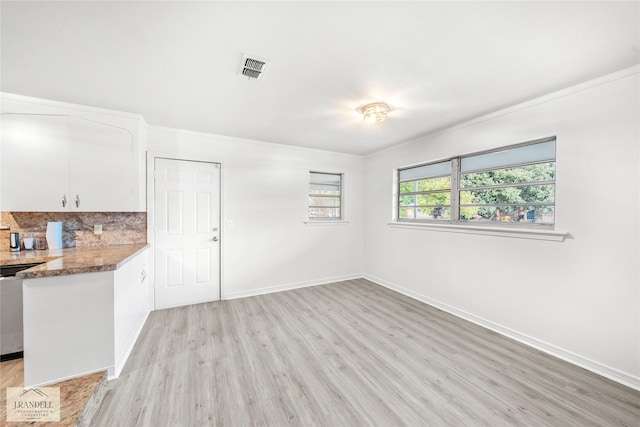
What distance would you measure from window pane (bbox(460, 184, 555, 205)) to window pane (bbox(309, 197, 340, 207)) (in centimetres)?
220

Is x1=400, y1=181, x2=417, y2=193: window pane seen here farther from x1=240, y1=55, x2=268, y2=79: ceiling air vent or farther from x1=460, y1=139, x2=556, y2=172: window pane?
x1=240, y1=55, x2=268, y2=79: ceiling air vent

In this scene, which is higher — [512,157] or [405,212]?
[512,157]

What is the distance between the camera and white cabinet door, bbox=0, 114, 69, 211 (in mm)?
2395

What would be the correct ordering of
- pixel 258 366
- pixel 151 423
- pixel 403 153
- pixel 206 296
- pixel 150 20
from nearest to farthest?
pixel 150 20
pixel 151 423
pixel 258 366
pixel 206 296
pixel 403 153

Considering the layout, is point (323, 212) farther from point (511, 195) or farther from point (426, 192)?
point (511, 195)

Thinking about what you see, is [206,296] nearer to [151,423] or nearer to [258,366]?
[258,366]

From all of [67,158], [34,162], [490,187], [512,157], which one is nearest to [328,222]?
[490,187]

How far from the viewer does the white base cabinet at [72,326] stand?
5.83 ft

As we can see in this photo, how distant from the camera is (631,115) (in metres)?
1.97

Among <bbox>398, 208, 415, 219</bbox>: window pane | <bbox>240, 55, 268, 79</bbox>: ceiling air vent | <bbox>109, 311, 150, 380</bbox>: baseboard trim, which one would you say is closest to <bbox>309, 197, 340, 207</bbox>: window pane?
<bbox>398, 208, 415, 219</bbox>: window pane

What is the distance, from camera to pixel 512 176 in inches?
109

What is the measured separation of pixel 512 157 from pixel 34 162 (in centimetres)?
504

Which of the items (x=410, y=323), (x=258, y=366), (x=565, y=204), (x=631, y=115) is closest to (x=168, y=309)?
(x=258, y=366)

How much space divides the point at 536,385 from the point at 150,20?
3.75m
